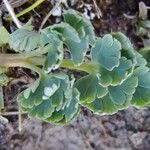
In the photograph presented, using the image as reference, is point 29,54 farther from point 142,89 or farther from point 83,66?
point 142,89

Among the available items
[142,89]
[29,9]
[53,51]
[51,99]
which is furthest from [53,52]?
[29,9]

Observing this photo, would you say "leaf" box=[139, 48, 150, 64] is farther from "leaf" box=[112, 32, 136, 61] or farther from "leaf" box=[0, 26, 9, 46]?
"leaf" box=[0, 26, 9, 46]

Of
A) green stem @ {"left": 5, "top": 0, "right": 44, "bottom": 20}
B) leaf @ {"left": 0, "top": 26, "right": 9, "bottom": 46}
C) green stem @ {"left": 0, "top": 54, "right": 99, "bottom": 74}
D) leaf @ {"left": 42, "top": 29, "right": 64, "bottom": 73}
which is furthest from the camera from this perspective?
green stem @ {"left": 5, "top": 0, "right": 44, "bottom": 20}

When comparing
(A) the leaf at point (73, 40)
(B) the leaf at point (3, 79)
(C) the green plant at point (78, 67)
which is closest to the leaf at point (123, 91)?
(C) the green plant at point (78, 67)

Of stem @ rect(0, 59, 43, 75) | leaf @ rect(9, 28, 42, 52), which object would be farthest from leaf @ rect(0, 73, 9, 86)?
leaf @ rect(9, 28, 42, 52)

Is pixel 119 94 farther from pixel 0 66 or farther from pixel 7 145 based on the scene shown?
pixel 7 145

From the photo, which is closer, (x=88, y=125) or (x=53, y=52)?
(x=53, y=52)

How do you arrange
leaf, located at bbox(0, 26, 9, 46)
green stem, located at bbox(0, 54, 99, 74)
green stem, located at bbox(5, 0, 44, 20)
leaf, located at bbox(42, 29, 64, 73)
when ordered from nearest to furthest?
leaf, located at bbox(42, 29, 64, 73), green stem, located at bbox(0, 54, 99, 74), leaf, located at bbox(0, 26, 9, 46), green stem, located at bbox(5, 0, 44, 20)
